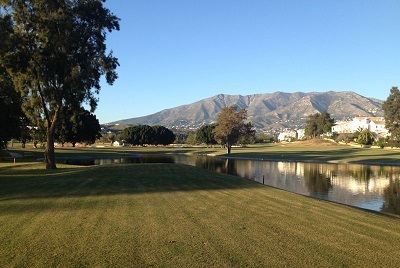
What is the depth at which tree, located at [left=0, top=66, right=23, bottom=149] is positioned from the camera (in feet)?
117

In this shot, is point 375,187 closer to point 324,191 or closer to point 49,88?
point 324,191

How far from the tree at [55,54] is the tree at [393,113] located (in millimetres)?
115886

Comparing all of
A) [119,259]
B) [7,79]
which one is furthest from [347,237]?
[7,79]

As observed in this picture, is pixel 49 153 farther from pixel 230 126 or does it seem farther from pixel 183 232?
pixel 230 126

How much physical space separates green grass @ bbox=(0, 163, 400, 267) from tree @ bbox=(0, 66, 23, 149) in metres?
22.0

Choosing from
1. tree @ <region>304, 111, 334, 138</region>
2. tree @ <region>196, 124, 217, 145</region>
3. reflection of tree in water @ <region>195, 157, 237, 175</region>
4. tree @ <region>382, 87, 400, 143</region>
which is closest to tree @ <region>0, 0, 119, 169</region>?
reflection of tree in water @ <region>195, 157, 237, 175</region>

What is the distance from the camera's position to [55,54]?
111 feet

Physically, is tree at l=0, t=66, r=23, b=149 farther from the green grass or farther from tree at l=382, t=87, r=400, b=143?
tree at l=382, t=87, r=400, b=143

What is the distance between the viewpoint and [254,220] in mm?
12602

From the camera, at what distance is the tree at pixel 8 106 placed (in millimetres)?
35531

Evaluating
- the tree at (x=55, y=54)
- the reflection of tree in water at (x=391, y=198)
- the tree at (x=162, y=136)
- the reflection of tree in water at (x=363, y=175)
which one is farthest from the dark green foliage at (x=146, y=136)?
the reflection of tree in water at (x=391, y=198)

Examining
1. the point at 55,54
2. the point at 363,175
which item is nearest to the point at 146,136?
the point at 363,175

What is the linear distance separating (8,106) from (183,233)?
35276 millimetres

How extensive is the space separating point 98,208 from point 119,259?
249 inches
